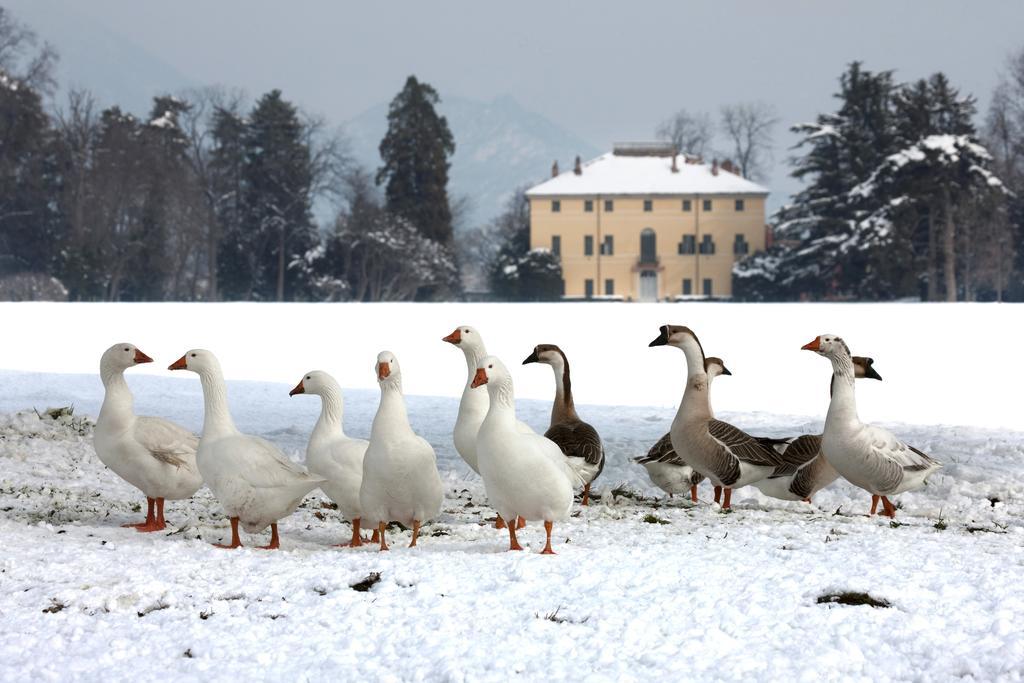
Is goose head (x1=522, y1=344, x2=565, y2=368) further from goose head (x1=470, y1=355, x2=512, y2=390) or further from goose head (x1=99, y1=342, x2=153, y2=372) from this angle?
goose head (x1=99, y1=342, x2=153, y2=372)

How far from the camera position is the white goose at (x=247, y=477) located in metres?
6.63

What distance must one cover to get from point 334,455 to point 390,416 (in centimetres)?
61

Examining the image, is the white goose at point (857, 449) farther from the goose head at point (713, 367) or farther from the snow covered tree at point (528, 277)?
the snow covered tree at point (528, 277)

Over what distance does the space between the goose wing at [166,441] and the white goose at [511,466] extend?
6.85 ft

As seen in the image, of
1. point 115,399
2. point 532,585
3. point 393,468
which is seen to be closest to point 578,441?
point 393,468

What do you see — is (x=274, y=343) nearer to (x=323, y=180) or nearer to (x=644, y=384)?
(x=644, y=384)

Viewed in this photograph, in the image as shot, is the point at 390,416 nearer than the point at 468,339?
Yes

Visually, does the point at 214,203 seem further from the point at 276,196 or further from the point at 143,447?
the point at 143,447

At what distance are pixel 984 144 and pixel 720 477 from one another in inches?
2375

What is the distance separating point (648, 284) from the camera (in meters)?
87.0

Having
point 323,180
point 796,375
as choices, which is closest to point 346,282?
point 323,180

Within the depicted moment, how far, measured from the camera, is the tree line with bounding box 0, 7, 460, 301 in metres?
60.7

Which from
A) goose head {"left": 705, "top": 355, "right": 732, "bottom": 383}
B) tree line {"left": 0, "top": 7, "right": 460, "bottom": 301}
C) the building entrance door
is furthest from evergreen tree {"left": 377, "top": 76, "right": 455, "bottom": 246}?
goose head {"left": 705, "top": 355, "right": 732, "bottom": 383}

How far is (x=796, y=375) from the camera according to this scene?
21359 millimetres
